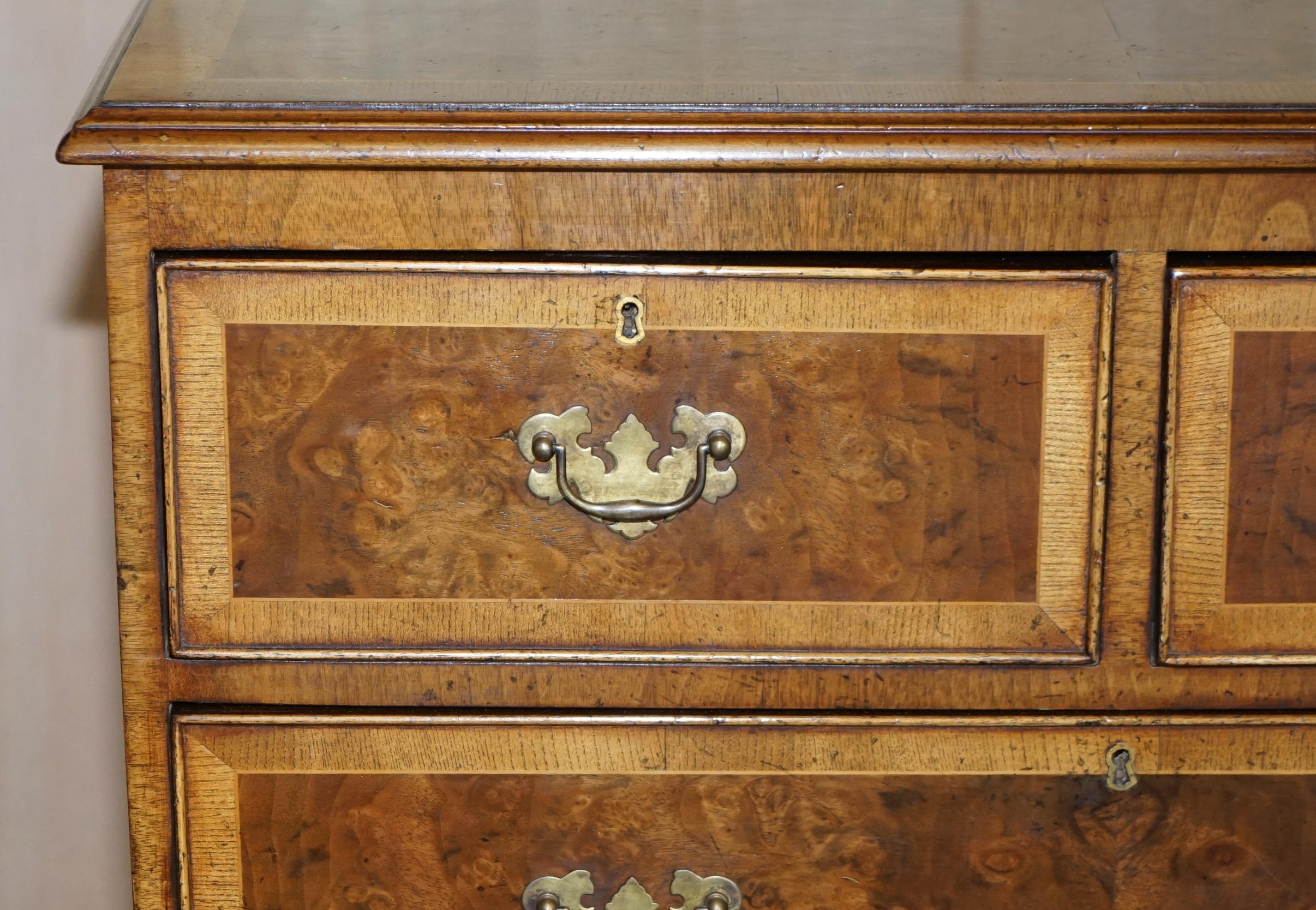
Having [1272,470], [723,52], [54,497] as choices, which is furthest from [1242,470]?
[54,497]

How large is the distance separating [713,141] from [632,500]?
7.9 inches

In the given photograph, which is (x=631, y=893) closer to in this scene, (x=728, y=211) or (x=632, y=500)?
(x=632, y=500)

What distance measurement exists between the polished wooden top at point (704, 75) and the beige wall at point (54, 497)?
43 cm

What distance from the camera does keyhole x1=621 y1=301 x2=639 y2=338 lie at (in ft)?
2.46

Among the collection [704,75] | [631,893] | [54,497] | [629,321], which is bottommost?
[631,893]

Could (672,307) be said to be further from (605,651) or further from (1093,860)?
(1093,860)

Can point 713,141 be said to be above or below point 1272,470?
above

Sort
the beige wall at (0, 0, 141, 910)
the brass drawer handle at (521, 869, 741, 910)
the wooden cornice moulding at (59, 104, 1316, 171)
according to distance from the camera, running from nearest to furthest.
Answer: the wooden cornice moulding at (59, 104, 1316, 171) < the brass drawer handle at (521, 869, 741, 910) < the beige wall at (0, 0, 141, 910)

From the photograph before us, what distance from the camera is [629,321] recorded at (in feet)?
2.47

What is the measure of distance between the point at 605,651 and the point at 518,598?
58 millimetres

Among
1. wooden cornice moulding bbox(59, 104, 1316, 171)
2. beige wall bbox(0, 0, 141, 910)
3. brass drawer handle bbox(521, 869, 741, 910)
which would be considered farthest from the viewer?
beige wall bbox(0, 0, 141, 910)

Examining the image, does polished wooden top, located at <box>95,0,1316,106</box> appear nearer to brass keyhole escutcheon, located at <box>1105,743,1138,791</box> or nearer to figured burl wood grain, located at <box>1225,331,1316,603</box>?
figured burl wood grain, located at <box>1225,331,1316,603</box>

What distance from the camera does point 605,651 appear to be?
0.79 metres

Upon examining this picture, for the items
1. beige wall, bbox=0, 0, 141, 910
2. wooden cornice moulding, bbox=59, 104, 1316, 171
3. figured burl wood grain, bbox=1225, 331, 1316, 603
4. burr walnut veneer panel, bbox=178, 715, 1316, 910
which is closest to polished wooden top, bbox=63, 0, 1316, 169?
wooden cornice moulding, bbox=59, 104, 1316, 171
